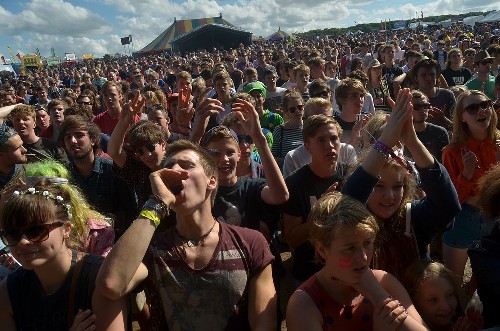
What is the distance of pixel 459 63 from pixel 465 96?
5.46 m

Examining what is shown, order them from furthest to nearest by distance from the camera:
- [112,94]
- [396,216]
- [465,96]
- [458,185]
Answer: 1. [112,94]
2. [465,96]
3. [458,185]
4. [396,216]

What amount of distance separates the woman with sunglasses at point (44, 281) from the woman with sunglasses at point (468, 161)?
2.60 meters

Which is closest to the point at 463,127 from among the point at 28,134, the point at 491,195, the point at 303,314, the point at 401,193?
the point at 401,193

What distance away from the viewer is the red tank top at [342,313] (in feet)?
6.08

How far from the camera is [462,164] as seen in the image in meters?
3.32

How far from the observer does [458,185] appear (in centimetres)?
324

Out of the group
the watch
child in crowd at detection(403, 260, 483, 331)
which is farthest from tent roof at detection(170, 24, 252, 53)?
the watch

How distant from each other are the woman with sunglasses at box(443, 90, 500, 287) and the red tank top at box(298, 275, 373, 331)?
5.24ft

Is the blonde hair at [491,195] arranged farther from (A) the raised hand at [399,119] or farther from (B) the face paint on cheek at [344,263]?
(B) the face paint on cheek at [344,263]

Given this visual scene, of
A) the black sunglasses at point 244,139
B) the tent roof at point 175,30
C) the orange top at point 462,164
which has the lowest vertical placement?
the orange top at point 462,164

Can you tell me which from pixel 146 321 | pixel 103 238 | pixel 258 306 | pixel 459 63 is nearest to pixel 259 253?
pixel 258 306

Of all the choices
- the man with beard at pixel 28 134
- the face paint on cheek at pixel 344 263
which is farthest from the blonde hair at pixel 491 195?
the man with beard at pixel 28 134

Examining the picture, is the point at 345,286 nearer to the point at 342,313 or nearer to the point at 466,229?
the point at 342,313

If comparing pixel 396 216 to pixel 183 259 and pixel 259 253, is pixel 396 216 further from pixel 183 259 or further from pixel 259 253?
pixel 183 259
